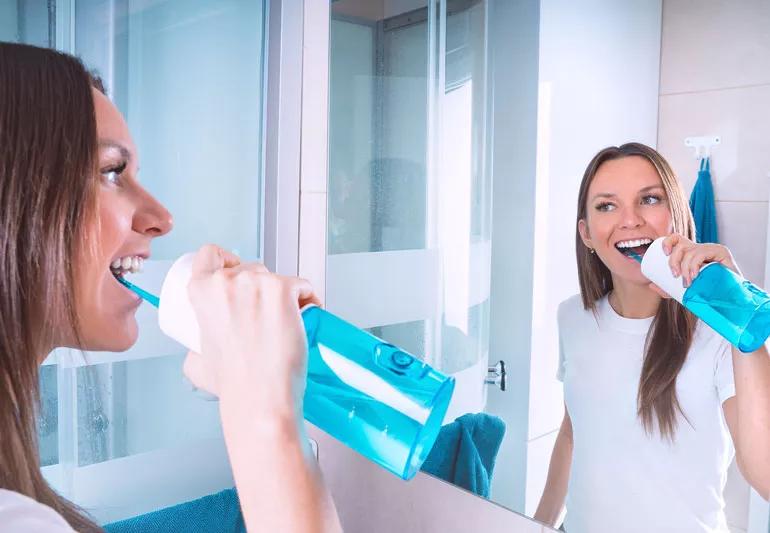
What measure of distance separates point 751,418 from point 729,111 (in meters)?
0.32

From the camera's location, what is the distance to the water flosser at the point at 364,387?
0.65 m

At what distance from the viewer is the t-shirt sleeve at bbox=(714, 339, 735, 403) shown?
75 centimetres

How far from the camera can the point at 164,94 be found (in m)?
1.21

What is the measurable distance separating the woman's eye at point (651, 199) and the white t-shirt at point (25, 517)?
63 cm

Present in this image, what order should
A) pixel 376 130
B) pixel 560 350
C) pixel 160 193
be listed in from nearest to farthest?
pixel 560 350
pixel 160 193
pixel 376 130

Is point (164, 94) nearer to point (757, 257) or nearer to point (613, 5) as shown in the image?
point (613, 5)

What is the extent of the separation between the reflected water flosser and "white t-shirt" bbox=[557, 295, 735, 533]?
283mm

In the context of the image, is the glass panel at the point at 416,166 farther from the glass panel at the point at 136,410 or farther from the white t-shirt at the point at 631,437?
the glass panel at the point at 136,410

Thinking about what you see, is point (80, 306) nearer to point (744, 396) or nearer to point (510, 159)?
point (510, 159)

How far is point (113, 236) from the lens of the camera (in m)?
0.79

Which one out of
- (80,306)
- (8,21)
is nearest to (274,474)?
(80,306)

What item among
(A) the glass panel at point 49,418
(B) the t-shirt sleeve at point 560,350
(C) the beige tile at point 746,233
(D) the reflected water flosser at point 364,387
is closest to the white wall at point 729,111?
(C) the beige tile at point 746,233

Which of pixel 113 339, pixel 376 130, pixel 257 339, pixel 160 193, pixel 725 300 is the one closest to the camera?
pixel 257 339

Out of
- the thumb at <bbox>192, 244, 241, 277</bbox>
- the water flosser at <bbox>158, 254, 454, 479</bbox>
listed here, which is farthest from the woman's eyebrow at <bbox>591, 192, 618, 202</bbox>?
the thumb at <bbox>192, 244, 241, 277</bbox>
